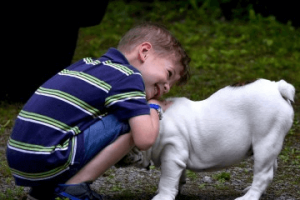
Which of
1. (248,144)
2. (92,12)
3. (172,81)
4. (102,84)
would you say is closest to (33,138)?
(102,84)

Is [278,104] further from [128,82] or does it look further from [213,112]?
[128,82]

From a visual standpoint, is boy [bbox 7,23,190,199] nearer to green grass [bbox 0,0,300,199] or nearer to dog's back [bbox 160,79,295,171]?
dog's back [bbox 160,79,295,171]

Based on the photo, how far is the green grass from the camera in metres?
6.14

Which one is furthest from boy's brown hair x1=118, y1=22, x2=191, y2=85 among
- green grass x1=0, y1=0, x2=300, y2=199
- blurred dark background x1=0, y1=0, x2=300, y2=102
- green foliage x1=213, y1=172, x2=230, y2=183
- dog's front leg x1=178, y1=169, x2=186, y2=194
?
blurred dark background x1=0, y1=0, x2=300, y2=102

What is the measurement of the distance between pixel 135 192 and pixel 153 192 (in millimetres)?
106

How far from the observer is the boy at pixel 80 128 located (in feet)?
9.40

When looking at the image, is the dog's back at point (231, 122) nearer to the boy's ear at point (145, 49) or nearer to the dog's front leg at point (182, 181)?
the dog's front leg at point (182, 181)

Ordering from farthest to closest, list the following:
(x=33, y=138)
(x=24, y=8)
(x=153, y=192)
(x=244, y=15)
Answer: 1. (x=244, y=15)
2. (x=24, y=8)
3. (x=153, y=192)
4. (x=33, y=138)

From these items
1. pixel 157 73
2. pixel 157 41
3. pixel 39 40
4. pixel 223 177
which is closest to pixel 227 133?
pixel 157 73

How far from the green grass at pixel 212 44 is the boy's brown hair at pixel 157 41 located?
168cm

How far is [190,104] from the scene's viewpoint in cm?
→ 327

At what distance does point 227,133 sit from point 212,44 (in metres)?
4.53

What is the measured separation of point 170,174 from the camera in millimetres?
3096

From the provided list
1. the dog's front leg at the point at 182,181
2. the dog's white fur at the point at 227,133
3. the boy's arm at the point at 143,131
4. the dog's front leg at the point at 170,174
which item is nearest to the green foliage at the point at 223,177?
the dog's front leg at the point at 182,181
